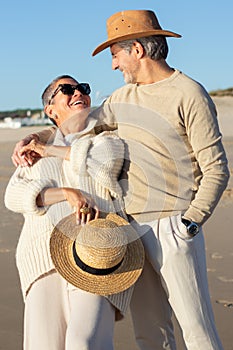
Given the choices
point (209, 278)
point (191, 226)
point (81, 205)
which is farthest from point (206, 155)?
point (209, 278)

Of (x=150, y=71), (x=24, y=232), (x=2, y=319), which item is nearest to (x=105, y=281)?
(x=24, y=232)

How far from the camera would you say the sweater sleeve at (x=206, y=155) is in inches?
128

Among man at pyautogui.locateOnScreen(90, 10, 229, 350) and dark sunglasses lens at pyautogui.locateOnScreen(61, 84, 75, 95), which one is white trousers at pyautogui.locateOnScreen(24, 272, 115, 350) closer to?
man at pyautogui.locateOnScreen(90, 10, 229, 350)

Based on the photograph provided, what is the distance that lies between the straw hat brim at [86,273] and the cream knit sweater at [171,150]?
0.45 ft

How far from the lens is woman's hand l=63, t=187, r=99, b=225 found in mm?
3389

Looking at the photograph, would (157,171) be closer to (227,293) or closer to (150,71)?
(150,71)

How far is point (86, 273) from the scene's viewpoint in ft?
11.2

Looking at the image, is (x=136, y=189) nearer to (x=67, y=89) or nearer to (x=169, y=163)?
(x=169, y=163)

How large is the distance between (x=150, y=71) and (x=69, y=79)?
0.47 meters

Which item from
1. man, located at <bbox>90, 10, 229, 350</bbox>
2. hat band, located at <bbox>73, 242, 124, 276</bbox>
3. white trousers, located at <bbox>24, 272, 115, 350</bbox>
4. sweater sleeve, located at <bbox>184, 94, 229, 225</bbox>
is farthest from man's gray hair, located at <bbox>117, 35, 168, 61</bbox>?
white trousers, located at <bbox>24, 272, 115, 350</bbox>

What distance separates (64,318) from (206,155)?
3.26 feet

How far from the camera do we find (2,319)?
541cm

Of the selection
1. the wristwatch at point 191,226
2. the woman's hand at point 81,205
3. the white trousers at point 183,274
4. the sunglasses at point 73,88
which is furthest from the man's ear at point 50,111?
the wristwatch at point 191,226

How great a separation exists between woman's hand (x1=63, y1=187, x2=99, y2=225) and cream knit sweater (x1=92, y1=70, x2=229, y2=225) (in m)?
0.17
